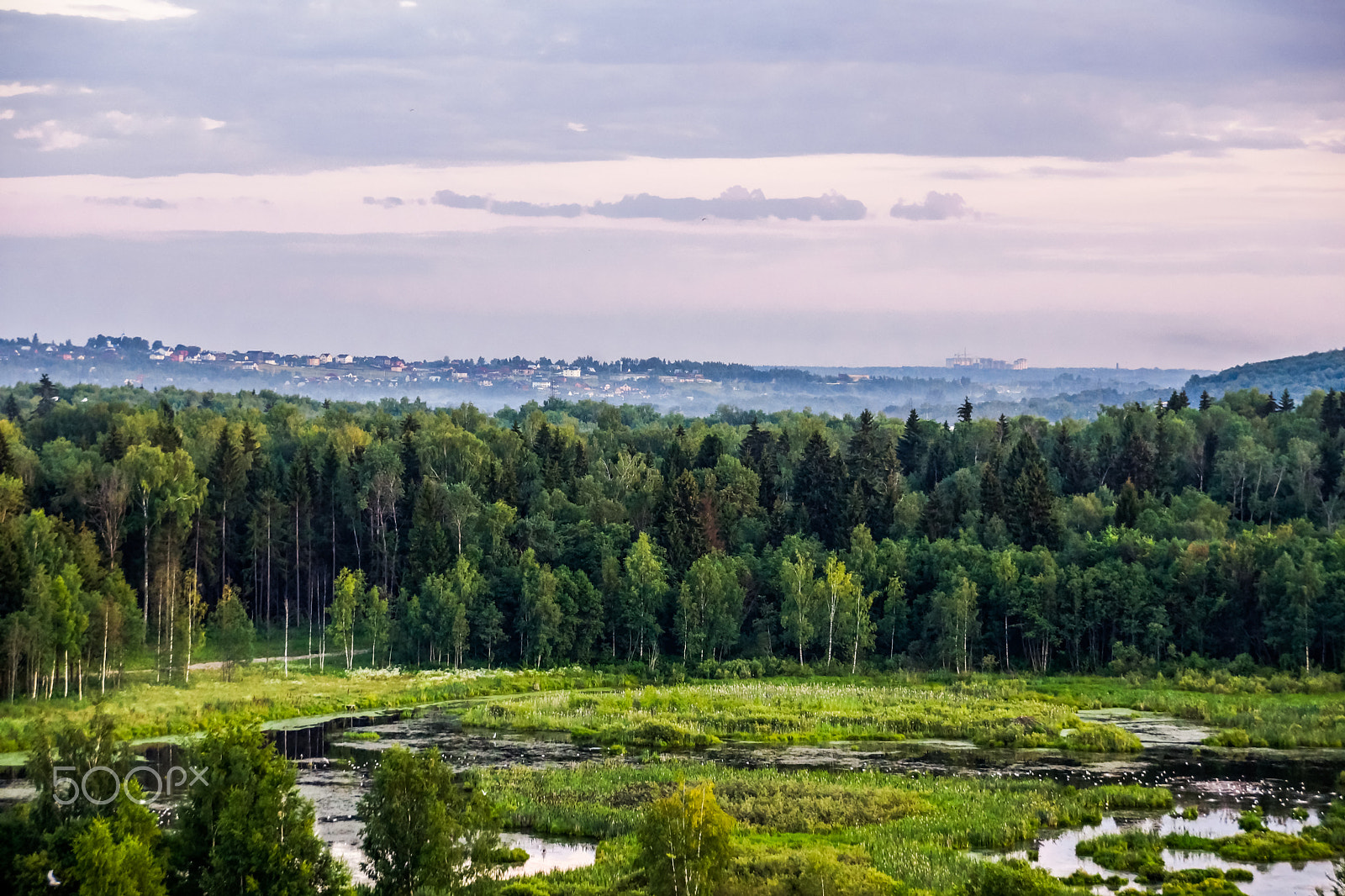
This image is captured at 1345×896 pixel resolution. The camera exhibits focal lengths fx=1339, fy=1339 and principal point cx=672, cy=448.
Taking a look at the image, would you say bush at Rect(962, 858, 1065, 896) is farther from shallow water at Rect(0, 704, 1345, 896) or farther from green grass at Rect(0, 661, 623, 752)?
green grass at Rect(0, 661, 623, 752)

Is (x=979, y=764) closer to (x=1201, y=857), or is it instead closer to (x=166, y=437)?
(x=1201, y=857)

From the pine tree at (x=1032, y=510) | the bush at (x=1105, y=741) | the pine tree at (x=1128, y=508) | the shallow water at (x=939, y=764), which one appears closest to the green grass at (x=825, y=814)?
the shallow water at (x=939, y=764)

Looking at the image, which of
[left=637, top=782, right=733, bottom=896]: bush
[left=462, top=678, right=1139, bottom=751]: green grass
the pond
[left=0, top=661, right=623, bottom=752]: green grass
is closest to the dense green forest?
[left=0, top=661, right=623, bottom=752]: green grass

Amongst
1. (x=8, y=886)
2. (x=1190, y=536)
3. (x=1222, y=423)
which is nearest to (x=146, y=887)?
(x=8, y=886)

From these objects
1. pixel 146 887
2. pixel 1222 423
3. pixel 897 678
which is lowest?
pixel 897 678

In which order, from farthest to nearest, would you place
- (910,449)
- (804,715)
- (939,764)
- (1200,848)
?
(910,449)
(804,715)
(939,764)
(1200,848)

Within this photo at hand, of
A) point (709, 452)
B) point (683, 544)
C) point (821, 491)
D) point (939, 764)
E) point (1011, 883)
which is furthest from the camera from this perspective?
point (709, 452)

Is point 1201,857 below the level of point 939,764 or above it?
above

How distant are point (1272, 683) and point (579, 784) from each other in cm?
4670

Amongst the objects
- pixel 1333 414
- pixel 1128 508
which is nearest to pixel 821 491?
pixel 1128 508

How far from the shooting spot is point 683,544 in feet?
347

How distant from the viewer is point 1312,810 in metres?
52.7

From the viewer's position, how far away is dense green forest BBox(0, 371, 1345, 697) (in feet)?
292

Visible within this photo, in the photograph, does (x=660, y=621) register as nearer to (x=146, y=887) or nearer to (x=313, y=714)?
(x=313, y=714)
